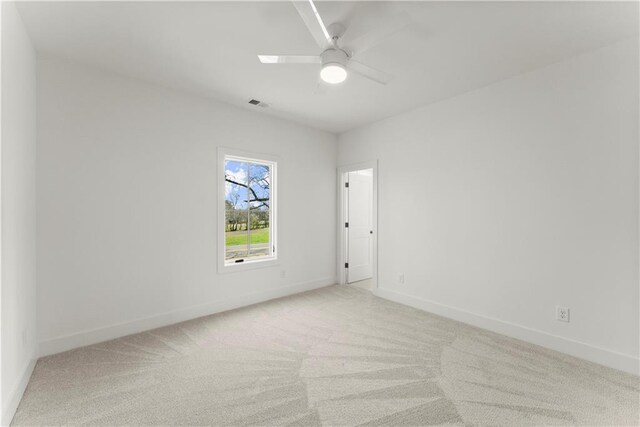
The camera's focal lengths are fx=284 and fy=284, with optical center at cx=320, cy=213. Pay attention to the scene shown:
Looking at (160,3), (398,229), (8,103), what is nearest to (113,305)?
(8,103)

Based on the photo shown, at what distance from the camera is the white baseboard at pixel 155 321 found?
8.43 ft

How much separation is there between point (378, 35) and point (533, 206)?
2.25 meters

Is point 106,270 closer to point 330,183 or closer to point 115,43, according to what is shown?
point 115,43

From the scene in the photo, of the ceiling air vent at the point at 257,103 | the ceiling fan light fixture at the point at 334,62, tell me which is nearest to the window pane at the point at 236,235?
the ceiling air vent at the point at 257,103

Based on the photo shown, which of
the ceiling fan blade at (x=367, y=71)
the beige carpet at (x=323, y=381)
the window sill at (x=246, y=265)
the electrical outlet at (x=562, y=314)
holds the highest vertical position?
the ceiling fan blade at (x=367, y=71)

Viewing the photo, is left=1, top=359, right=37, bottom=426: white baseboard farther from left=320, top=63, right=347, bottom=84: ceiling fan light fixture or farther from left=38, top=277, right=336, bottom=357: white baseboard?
left=320, top=63, right=347, bottom=84: ceiling fan light fixture

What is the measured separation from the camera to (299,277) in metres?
4.50

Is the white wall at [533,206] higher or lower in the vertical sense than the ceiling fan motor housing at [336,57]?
lower

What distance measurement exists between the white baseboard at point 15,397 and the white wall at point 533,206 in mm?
3766

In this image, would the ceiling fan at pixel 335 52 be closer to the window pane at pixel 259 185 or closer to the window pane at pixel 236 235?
the window pane at pixel 259 185

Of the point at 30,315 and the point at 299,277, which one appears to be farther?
the point at 299,277

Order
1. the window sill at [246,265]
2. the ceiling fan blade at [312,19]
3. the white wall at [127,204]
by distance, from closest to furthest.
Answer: the ceiling fan blade at [312,19] → the white wall at [127,204] → the window sill at [246,265]

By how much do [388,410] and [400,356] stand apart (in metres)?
0.72

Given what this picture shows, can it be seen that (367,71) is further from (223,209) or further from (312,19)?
(223,209)
